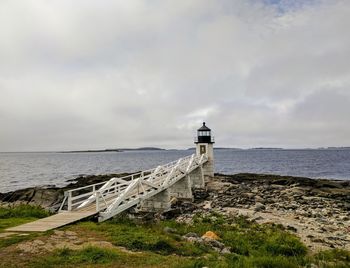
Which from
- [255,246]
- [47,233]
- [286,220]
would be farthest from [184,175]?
[47,233]

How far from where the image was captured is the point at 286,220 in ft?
53.1

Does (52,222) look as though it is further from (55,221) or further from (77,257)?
(77,257)

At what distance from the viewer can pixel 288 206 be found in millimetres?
20578

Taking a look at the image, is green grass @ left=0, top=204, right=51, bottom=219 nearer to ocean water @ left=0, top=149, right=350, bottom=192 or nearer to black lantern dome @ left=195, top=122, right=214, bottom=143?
black lantern dome @ left=195, top=122, right=214, bottom=143

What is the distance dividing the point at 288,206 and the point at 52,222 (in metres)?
15.2

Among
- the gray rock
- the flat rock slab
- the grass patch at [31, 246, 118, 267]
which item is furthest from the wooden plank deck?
the gray rock

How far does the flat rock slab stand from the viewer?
9.66 metres

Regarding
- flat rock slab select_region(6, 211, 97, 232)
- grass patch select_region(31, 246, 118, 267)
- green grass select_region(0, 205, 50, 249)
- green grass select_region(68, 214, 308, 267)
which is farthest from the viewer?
green grass select_region(0, 205, 50, 249)

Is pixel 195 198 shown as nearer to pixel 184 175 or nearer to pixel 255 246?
pixel 184 175

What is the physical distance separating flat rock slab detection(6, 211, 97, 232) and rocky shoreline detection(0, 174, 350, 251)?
250 inches

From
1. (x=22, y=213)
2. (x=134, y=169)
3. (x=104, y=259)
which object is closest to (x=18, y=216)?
(x=22, y=213)

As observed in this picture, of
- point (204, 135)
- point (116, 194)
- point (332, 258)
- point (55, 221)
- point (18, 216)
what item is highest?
point (204, 135)

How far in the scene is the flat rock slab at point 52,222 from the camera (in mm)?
9663

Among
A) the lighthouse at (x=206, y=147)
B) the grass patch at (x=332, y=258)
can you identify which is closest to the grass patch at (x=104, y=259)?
the grass patch at (x=332, y=258)
